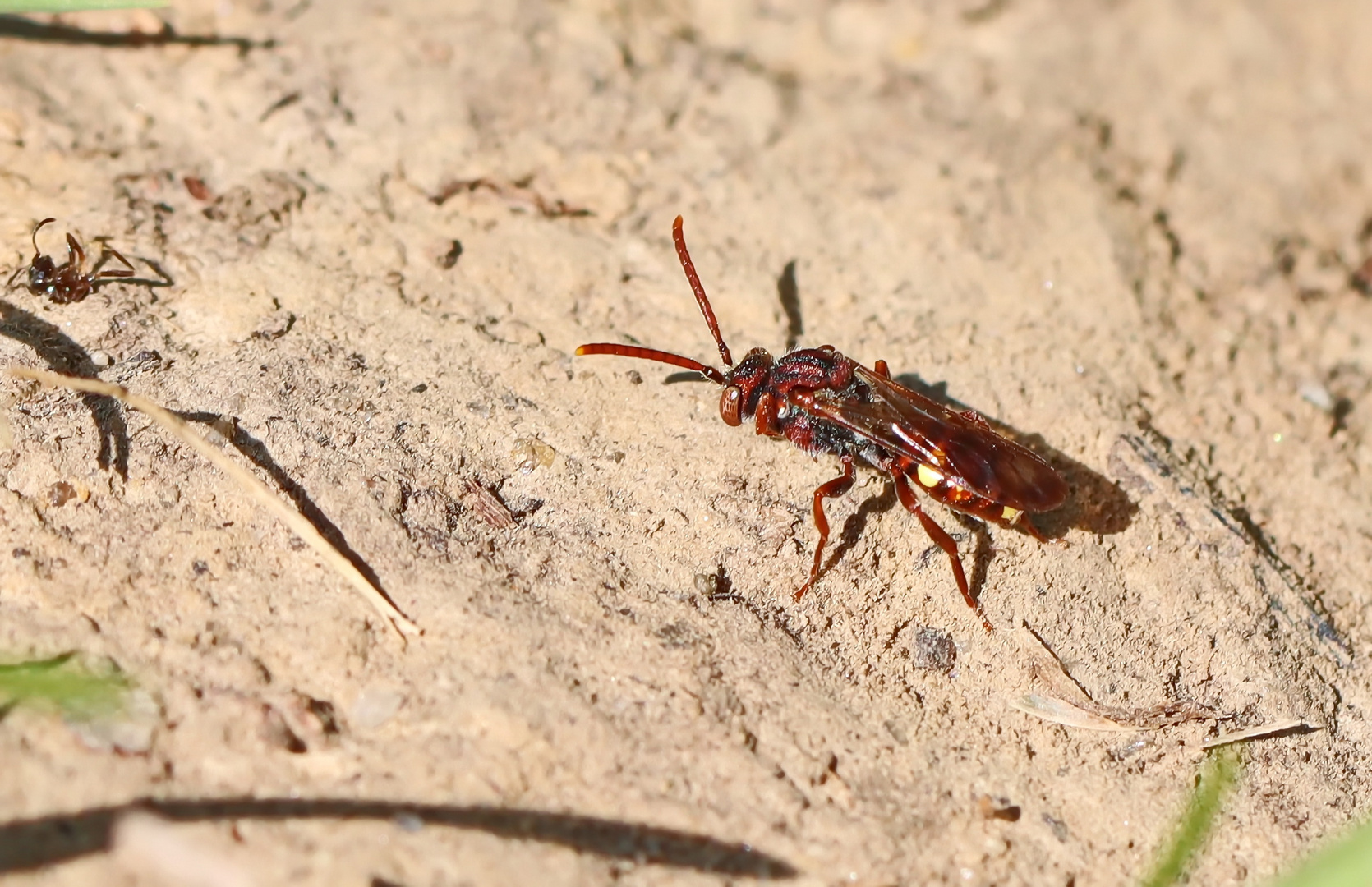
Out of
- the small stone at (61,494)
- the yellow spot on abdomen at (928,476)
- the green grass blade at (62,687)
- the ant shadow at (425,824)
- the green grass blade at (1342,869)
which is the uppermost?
the yellow spot on abdomen at (928,476)

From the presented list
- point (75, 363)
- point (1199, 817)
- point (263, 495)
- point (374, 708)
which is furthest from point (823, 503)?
point (75, 363)

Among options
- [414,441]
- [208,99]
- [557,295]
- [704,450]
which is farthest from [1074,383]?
[208,99]

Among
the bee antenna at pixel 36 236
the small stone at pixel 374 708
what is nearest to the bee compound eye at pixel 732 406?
the small stone at pixel 374 708

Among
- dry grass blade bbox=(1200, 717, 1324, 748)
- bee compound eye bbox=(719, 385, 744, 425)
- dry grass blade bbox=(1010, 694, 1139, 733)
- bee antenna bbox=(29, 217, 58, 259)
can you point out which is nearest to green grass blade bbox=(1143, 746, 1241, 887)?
dry grass blade bbox=(1200, 717, 1324, 748)

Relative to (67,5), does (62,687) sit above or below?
below

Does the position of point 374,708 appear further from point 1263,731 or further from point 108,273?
point 1263,731

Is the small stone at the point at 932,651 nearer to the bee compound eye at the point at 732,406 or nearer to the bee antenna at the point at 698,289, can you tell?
the bee compound eye at the point at 732,406
